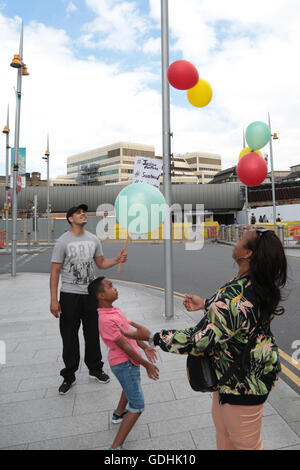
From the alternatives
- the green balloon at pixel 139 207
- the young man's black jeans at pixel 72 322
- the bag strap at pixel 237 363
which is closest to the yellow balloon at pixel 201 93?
the green balloon at pixel 139 207

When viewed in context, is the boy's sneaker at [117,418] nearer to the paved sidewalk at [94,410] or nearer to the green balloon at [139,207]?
the paved sidewalk at [94,410]

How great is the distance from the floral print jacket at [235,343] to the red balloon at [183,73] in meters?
3.66

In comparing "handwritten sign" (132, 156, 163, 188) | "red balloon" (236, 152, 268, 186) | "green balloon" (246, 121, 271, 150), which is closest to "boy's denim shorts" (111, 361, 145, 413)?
"red balloon" (236, 152, 268, 186)

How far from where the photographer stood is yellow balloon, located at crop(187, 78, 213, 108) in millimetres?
4773

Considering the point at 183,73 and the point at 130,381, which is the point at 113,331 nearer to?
the point at 130,381

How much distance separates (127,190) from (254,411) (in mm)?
1980

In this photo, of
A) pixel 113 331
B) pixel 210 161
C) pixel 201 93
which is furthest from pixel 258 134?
pixel 210 161

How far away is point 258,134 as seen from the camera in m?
3.83

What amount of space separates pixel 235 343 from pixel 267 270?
0.39 meters

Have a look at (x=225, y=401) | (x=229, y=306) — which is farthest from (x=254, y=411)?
(x=229, y=306)

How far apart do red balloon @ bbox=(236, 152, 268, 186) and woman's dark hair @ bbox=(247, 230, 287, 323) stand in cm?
199

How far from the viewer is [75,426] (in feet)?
9.01

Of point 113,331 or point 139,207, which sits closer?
point 113,331
